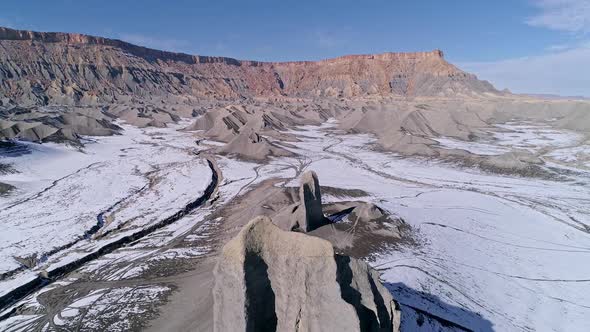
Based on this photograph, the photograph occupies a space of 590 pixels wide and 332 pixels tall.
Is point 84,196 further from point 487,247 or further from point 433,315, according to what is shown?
point 487,247

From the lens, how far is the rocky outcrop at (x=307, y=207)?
17.8 m

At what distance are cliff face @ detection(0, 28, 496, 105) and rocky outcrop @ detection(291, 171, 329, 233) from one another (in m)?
90.8

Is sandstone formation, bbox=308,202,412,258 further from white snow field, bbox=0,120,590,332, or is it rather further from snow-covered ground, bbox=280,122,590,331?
snow-covered ground, bbox=280,122,590,331

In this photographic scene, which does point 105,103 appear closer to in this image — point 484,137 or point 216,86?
point 216,86

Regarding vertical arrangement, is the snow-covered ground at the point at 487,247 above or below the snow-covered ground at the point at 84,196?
below

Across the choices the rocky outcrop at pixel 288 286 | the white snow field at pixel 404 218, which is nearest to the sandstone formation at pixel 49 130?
the white snow field at pixel 404 218

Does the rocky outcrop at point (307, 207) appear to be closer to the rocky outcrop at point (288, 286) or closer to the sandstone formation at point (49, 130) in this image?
the rocky outcrop at point (288, 286)

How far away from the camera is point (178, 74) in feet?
423

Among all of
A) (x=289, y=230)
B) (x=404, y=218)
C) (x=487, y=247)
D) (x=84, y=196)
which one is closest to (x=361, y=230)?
(x=404, y=218)

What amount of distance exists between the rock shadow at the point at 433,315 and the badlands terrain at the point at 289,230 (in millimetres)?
68

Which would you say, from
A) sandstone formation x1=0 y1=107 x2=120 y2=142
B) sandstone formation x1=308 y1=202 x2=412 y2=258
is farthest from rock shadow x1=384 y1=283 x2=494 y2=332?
sandstone formation x1=0 y1=107 x2=120 y2=142

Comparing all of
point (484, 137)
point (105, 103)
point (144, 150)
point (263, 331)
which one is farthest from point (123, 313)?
point (105, 103)

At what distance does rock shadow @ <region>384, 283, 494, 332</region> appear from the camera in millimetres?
12094

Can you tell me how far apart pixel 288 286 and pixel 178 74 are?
430 feet
